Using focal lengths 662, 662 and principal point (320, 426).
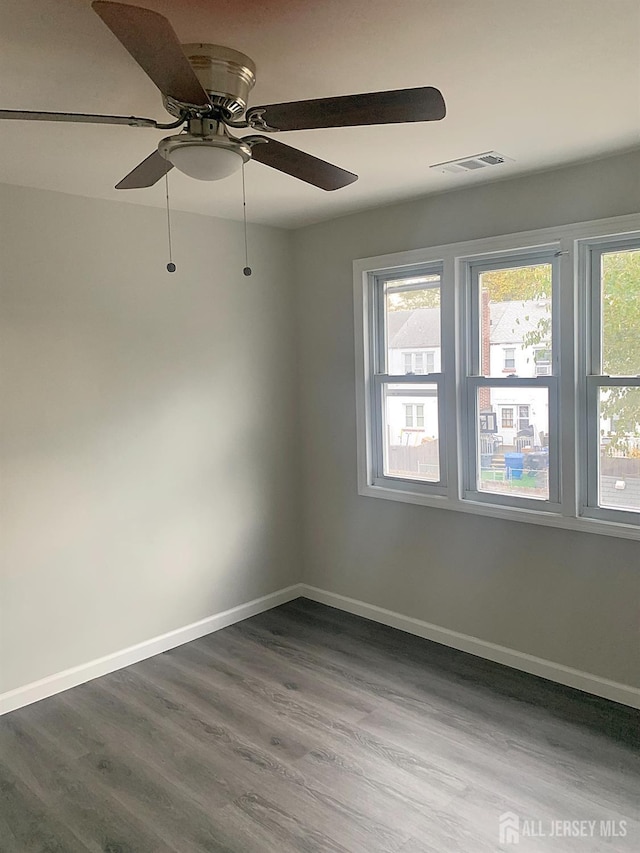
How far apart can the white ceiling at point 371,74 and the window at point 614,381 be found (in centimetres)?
52

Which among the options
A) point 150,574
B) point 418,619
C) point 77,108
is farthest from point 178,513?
point 77,108

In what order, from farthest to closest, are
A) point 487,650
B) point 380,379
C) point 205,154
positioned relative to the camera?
1. point 380,379
2. point 487,650
3. point 205,154

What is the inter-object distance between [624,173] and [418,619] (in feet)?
8.55

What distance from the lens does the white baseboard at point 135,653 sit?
3.28 m

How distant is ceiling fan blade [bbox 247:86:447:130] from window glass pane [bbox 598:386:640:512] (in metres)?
1.89

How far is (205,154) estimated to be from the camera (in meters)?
1.78

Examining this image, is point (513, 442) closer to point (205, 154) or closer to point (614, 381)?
point (614, 381)

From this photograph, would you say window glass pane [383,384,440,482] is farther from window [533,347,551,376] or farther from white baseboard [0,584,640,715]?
white baseboard [0,584,640,715]

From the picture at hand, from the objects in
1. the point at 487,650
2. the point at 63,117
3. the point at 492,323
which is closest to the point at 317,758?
the point at 487,650

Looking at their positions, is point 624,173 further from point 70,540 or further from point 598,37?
point 70,540

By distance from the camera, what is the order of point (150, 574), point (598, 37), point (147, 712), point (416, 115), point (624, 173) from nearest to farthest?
point (416, 115) → point (598, 37) → point (624, 173) → point (147, 712) → point (150, 574)

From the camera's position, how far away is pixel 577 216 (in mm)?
3098

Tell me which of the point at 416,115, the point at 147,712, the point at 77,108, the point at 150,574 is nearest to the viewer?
the point at 416,115

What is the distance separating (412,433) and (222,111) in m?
2.49
